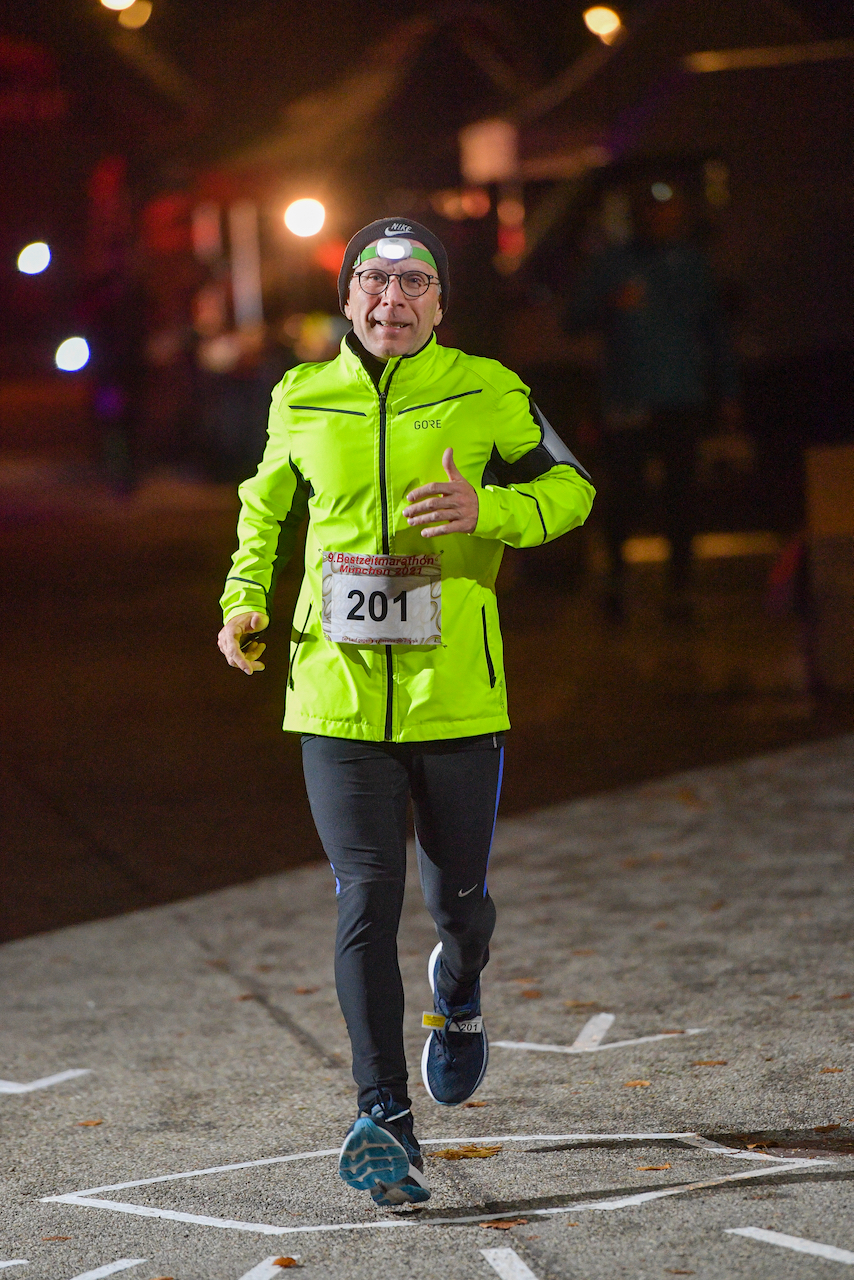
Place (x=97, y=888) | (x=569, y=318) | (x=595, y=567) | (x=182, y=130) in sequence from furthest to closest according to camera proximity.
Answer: (x=182, y=130), (x=595, y=567), (x=569, y=318), (x=97, y=888)

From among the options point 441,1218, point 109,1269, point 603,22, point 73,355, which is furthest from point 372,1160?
point 603,22

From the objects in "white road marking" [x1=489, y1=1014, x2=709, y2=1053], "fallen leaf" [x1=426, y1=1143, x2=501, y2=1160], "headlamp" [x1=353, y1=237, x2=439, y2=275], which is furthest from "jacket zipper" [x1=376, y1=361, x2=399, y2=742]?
"white road marking" [x1=489, y1=1014, x2=709, y2=1053]

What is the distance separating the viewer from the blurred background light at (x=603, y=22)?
18688 millimetres

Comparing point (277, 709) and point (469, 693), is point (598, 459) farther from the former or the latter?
point (469, 693)

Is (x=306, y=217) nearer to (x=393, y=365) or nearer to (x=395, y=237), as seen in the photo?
(x=395, y=237)

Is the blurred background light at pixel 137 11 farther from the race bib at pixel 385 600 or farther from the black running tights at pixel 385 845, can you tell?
the black running tights at pixel 385 845

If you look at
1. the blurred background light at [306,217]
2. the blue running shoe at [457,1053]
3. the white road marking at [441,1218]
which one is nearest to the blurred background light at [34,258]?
the blue running shoe at [457,1053]

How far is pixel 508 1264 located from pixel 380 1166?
39 cm

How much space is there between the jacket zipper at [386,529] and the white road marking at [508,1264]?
107cm

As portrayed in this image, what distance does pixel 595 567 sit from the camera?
14.8 metres

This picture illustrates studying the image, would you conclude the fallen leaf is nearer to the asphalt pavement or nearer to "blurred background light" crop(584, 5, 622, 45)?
the asphalt pavement

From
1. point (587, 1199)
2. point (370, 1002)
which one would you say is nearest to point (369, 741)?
point (370, 1002)

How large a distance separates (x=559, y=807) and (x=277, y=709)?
2764 millimetres

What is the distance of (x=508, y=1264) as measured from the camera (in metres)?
3.41
